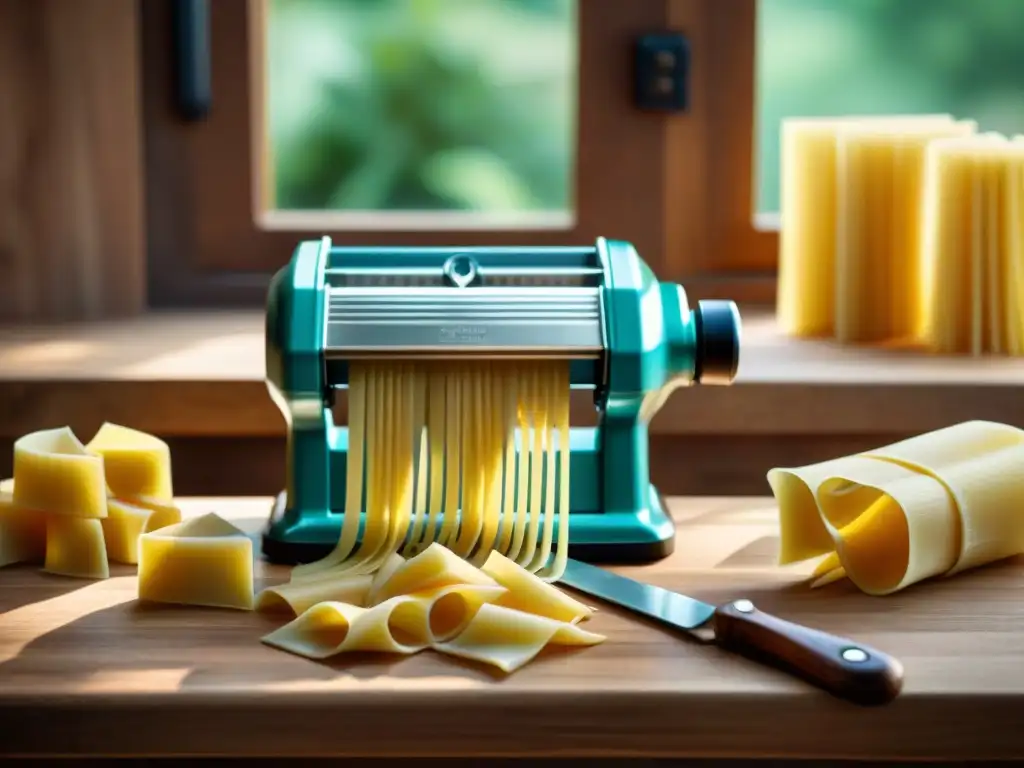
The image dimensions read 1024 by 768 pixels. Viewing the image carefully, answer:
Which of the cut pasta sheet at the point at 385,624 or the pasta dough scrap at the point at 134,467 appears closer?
the cut pasta sheet at the point at 385,624

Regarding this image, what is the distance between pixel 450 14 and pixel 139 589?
695cm

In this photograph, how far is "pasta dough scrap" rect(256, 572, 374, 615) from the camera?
3.46 feet

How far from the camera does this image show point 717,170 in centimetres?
209

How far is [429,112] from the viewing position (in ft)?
25.4

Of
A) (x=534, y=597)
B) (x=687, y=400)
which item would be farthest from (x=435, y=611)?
(x=687, y=400)

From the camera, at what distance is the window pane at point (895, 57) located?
6.80m

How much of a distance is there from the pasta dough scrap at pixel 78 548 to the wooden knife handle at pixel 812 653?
0.48 m

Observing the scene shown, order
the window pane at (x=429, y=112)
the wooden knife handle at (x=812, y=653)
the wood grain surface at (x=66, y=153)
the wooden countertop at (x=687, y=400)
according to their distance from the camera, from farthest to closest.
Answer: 1. the window pane at (x=429, y=112)
2. the wood grain surface at (x=66, y=153)
3. the wooden countertop at (x=687, y=400)
4. the wooden knife handle at (x=812, y=653)

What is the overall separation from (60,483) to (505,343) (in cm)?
36

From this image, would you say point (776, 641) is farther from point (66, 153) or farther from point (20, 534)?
point (66, 153)

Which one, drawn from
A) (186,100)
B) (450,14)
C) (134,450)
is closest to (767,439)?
(134,450)

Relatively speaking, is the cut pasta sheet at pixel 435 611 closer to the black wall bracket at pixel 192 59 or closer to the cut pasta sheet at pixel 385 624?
the cut pasta sheet at pixel 385 624

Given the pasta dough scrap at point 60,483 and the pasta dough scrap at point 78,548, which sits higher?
the pasta dough scrap at point 60,483

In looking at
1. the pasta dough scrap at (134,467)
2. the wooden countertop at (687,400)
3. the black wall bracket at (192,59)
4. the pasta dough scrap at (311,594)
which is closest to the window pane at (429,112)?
the black wall bracket at (192,59)
